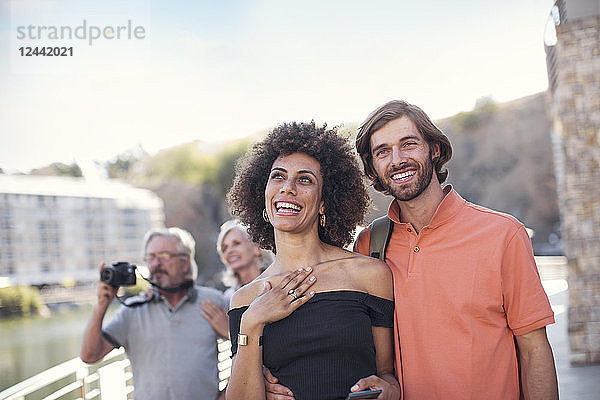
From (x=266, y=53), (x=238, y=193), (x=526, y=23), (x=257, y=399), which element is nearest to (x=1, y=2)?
(x=238, y=193)

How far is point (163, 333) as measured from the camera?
2.91 m

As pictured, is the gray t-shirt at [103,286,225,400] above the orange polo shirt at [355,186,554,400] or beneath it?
beneath

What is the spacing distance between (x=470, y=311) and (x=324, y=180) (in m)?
0.67

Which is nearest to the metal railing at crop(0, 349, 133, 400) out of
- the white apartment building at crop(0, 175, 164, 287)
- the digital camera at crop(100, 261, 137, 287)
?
the digital camera at crop(100, 261, 137, 287)

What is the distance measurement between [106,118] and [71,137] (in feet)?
9.05

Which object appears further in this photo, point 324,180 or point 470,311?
point 324,180

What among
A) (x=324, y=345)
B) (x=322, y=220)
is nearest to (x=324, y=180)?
(x=322, y=220)

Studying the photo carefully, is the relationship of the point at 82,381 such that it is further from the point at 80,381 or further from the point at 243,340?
the point at 243,340

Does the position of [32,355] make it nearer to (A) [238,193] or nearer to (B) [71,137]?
(B) [71,137]

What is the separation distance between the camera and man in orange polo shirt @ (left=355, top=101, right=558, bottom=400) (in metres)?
1.74

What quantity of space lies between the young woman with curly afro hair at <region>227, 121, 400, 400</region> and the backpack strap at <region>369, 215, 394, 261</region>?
8 centimetres

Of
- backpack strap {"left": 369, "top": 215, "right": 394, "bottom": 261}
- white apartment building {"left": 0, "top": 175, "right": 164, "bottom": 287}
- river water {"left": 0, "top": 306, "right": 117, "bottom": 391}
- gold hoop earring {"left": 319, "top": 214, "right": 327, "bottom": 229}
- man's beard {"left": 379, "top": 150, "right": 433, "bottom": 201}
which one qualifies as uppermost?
man's beard {"left": 379, "top": 150, "right": 433, "bottom": 201}

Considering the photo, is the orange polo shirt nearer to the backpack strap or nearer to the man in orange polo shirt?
the man in orange polo shirt

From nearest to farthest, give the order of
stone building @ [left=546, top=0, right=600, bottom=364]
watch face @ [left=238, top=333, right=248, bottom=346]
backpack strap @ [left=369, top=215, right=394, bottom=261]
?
watch face @ [left=238, top=333, right=248, bottom=346]
backpack strap @ [left=369, top=215, right=394, bottom=261]
stone building @ [left=546, top=0, right=600, bottom=364]
